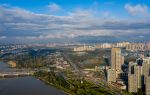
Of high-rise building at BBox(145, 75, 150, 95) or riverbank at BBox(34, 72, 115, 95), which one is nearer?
high-rise building at BBox(145, 75, 150, 95)

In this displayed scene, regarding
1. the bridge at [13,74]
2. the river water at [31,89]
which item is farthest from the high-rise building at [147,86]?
the bridge at [13,74]

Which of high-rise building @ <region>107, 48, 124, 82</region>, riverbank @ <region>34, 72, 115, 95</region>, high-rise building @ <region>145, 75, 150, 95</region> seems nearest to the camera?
high-rise building @ <region>145, 75, 150, 95</region>

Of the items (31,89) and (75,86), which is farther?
(75,86)

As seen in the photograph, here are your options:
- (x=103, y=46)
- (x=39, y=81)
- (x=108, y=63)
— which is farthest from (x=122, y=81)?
(x=103, y=46)

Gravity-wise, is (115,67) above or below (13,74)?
above

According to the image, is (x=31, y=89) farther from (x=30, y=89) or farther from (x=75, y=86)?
(x=75, y=86)

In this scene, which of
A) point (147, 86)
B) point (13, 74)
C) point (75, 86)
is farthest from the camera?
point (13, 74)

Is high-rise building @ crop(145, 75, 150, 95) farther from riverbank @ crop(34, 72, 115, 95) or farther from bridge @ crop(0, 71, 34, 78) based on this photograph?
bridge @ crop(0, 71, 34, 78)

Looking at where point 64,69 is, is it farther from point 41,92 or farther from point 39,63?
point 41,92

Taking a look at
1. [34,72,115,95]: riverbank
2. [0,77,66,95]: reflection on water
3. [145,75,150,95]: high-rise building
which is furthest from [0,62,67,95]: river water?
[145,75,150,95]: high-rise building

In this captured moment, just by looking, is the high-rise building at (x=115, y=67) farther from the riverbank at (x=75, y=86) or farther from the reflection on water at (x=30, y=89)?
the reflection on water at (x=30, y=89)

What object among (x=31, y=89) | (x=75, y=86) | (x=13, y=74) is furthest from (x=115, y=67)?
(x=31, y=89)

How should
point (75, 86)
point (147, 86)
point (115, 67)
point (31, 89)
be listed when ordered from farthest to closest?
point (115, 67) < point (75, 86) < point (31, 89) < point (147, 86)
